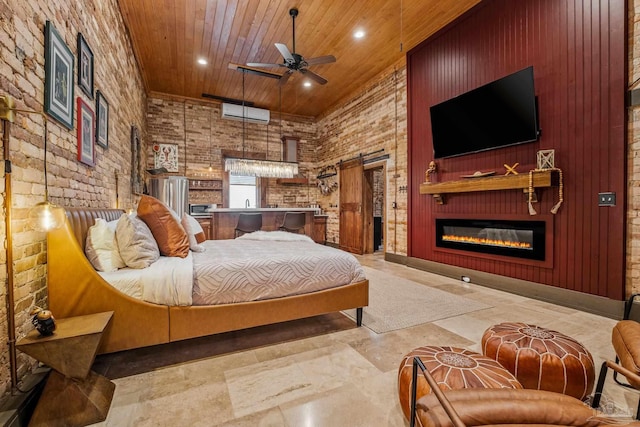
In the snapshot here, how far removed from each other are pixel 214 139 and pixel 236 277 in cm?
621

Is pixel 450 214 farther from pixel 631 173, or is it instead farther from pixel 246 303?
pixel 246 303

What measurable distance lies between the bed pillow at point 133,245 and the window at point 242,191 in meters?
5.53

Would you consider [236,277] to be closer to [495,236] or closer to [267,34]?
[495,236]

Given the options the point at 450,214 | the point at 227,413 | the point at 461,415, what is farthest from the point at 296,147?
the point at 461,415

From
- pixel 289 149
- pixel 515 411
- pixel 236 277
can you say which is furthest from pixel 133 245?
pixel 289 149

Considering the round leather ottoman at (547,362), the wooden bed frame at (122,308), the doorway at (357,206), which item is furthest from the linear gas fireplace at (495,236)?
the wooden bed frame at (122,308)

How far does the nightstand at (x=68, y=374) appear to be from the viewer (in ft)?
4.21

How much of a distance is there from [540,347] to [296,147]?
7490 millimetres

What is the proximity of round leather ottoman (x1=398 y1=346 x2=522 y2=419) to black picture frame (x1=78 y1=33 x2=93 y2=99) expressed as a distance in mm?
3179

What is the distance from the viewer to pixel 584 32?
2887mm

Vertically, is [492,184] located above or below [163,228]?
above

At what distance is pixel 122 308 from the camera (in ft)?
5.57

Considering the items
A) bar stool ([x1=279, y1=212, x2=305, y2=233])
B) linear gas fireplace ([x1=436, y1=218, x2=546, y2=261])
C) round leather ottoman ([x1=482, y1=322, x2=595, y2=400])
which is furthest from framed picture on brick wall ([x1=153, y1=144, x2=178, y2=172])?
round leather ottoman ([x1=482, y1=322, x2=595, y2=400])

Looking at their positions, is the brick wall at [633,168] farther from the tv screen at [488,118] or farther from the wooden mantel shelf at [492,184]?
the tv screen at [488,118]
